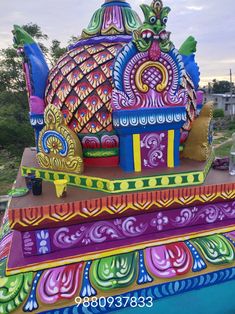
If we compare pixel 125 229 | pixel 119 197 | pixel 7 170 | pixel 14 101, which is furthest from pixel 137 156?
pixel 14 101

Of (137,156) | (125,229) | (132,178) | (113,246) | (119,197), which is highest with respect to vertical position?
(137,156)

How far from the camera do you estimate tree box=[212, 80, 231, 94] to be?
6203 cm

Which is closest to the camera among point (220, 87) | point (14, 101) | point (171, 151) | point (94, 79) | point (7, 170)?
point (171, 151)

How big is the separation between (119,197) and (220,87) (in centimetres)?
6445

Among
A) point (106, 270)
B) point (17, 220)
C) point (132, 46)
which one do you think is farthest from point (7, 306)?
point (132, 46)

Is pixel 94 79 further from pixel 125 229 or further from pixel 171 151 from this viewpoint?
pixel 125 229

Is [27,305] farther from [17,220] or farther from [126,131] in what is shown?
[126,131]

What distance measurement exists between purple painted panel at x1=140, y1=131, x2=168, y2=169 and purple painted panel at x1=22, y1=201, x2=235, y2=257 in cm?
69

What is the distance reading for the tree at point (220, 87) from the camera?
204 ft

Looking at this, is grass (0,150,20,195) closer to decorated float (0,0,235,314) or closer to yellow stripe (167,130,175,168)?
decorated float (0,0,235,314)

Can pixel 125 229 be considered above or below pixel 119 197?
below

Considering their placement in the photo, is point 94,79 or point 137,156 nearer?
point 137,156

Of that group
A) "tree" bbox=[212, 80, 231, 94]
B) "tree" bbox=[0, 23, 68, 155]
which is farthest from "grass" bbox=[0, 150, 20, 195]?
"tree" bbox=[212, 80, 231, 94]

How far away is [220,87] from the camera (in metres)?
62.2
